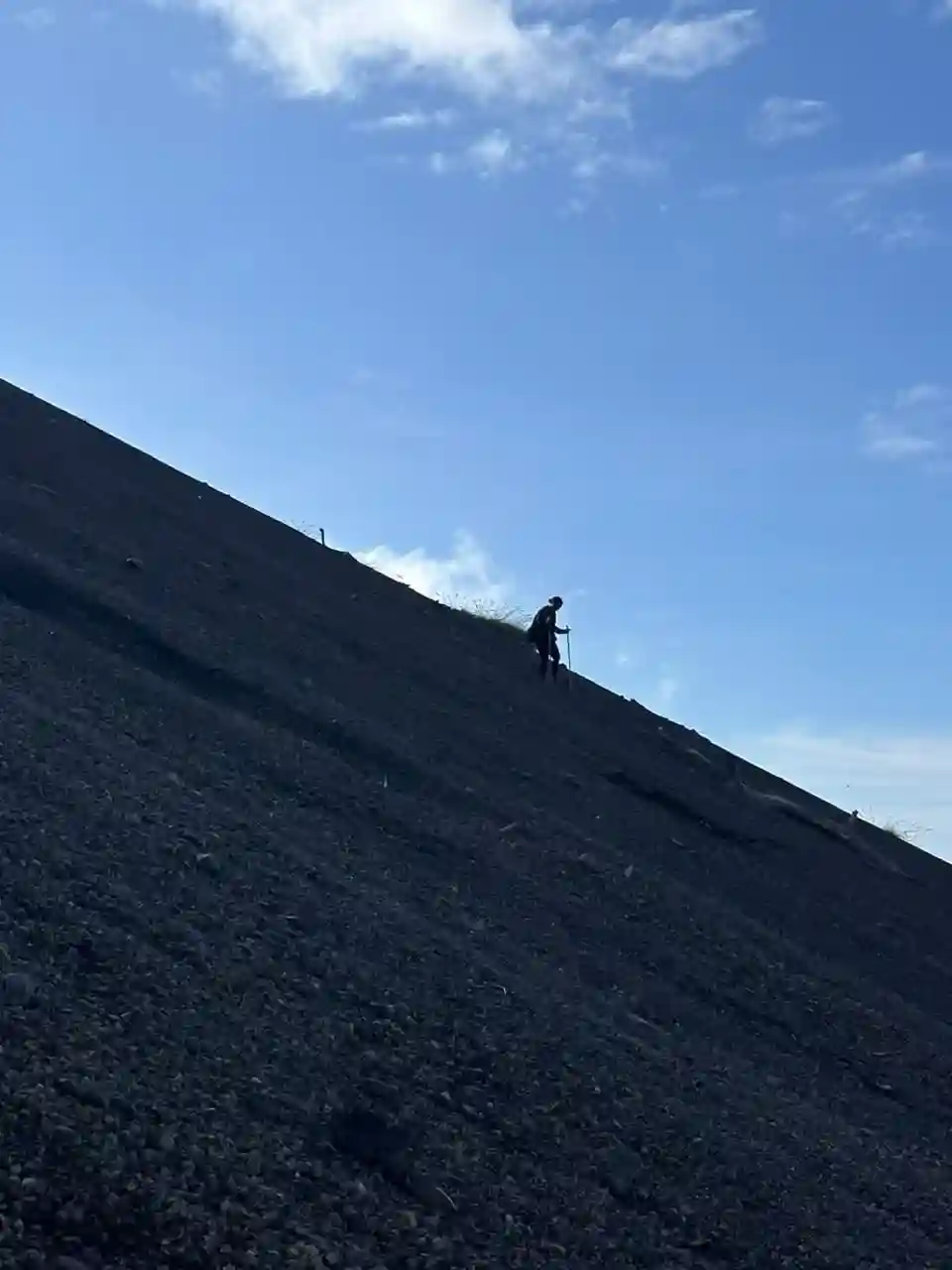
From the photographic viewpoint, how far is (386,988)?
827 cm

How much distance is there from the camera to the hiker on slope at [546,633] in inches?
880

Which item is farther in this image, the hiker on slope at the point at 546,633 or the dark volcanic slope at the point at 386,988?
the hiker on slope at the point at 546,633

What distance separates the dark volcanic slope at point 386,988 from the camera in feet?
19.8

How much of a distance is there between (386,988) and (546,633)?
14.6 metres

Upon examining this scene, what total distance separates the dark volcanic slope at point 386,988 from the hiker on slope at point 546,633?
4.00 meters

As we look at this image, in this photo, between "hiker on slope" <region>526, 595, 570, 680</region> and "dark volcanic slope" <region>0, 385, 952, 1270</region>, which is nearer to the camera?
"dark volcanic slope" <region>0, 385, 952, 1270</region>

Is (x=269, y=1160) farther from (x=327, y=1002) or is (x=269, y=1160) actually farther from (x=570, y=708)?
(x=570, y=708)

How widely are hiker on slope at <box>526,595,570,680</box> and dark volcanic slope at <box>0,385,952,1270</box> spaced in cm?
400

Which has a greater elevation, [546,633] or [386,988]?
[546,633]

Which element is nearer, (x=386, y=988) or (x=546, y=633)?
(x=386, y=988)

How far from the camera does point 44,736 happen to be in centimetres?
1051

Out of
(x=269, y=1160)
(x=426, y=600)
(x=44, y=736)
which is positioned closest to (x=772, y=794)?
(x=426, y=600)

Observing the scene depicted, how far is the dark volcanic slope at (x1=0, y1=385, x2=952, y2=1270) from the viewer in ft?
19.8

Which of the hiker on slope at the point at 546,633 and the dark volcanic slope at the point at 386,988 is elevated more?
the hiker on slope at the point at 546,633
